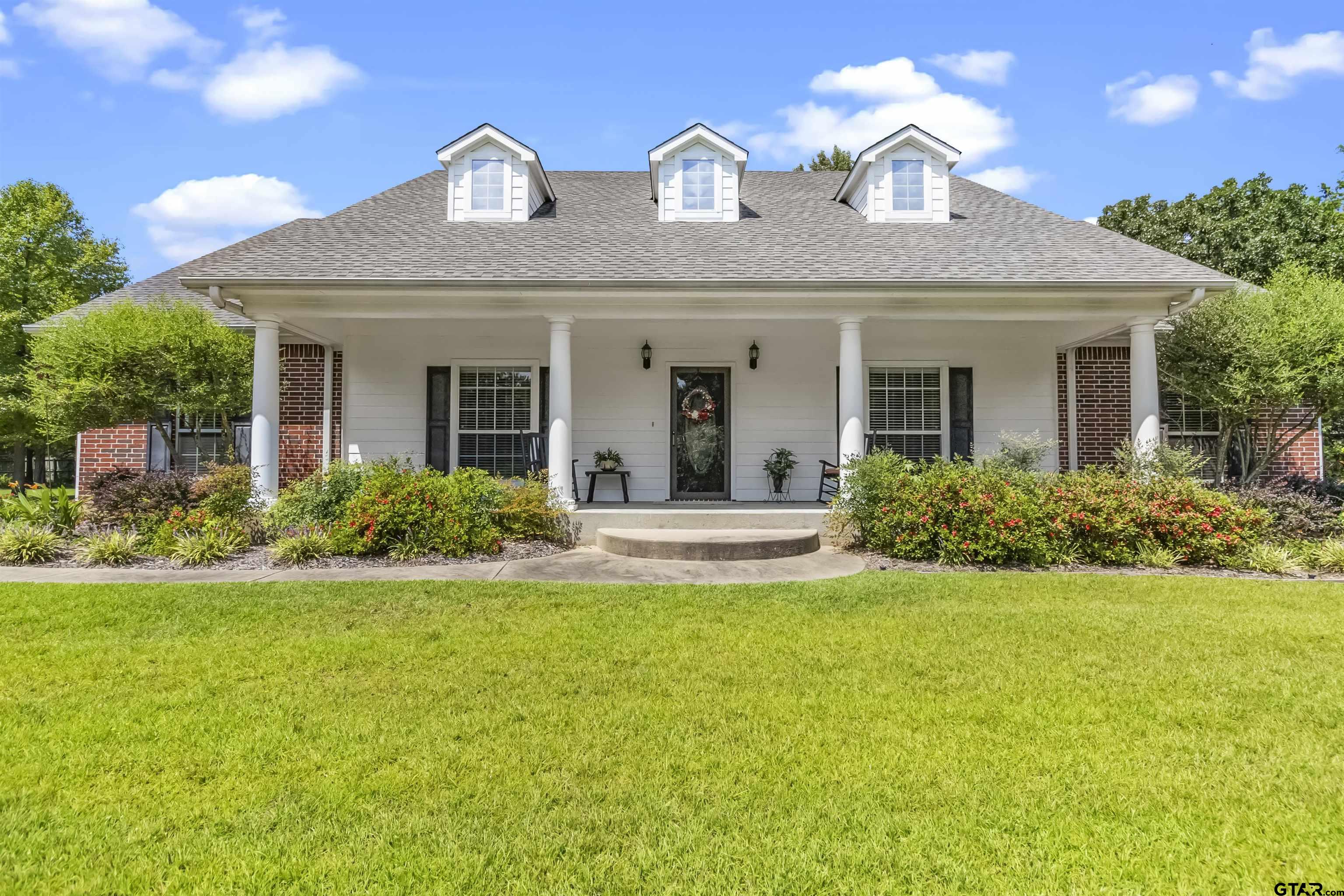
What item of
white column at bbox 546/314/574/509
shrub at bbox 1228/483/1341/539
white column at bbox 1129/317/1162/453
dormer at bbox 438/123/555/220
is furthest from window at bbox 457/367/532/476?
shrub at bbox 1228/483/1341/539

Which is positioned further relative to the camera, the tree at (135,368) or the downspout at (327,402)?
the downspout at (327,402)

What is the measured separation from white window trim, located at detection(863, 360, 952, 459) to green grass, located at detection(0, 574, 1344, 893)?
5.85 meters

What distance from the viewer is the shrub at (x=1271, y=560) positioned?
21.7ft

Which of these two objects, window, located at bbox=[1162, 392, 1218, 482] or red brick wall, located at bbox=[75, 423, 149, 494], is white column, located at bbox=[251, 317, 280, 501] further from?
window, located at bbox=[1162, 392, 1218, 482]

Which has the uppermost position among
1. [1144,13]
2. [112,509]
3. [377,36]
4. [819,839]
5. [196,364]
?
[1144,13]

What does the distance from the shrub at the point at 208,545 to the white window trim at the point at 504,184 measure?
18.8 ft

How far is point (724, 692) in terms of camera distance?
11.2 ft

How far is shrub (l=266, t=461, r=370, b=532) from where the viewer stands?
735 cm

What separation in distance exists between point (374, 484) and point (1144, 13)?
423 inches

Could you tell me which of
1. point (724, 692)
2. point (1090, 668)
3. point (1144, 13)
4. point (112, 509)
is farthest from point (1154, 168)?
point (112, 509)

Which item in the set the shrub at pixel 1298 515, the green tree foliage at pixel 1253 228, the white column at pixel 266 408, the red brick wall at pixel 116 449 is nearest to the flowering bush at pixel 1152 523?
the shrub at pixel 1298 515

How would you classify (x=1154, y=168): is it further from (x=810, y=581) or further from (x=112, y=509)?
(x=112, y=509)

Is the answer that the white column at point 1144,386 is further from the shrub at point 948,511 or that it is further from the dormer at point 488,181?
the dormer at point 488,181

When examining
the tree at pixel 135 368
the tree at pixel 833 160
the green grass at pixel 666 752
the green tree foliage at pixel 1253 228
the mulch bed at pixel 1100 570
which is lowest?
the green grass at pixel 666 752
